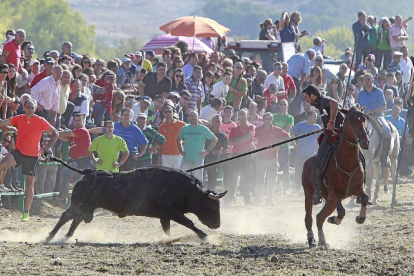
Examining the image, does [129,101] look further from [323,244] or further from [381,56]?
[381,56]

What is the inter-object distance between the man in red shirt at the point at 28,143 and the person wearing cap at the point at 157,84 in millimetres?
4783

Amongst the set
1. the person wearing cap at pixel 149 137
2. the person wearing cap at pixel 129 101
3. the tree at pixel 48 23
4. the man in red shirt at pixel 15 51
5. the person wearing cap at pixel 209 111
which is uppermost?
the man in red shirt at pixel 15 51

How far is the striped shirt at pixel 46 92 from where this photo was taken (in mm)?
17078

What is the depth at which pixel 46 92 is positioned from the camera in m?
17.1

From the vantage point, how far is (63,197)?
1786 cm

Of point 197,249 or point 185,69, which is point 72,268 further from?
point 185,69

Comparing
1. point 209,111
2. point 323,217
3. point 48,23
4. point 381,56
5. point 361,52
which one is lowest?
point 48,23

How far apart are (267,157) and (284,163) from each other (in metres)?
1.59

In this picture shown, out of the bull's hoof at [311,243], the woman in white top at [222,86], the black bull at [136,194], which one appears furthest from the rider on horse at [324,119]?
the woman in white top at [222,86]

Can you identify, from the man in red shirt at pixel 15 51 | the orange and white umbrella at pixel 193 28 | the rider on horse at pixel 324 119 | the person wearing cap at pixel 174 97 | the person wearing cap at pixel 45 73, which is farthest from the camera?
the orange and white umbrella at pixel 193 28

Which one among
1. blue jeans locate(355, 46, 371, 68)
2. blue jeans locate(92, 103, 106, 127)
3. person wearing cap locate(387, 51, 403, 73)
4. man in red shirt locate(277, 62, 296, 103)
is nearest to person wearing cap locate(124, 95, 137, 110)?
blue jeans locate(92, 103, 106, 127)

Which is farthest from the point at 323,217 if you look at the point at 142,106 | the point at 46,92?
the point at 142,106

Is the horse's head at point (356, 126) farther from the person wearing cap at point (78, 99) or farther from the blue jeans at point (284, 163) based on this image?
the blue jeans at point (284, 163)

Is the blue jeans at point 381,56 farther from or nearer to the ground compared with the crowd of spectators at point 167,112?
farther from the ground
